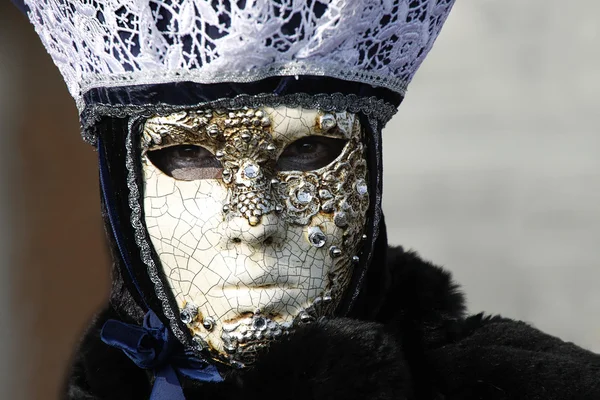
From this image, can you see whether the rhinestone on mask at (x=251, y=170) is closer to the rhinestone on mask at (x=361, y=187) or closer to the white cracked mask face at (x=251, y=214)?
the white cracked mask face at (x=251, y=214)

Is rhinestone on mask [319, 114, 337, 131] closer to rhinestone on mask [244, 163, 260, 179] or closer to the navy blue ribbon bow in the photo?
rhinestone on mask [244, 163, 260, 179]

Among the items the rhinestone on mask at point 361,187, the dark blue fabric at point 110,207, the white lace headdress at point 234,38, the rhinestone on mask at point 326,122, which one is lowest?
the dark blue fabric at point 110,207

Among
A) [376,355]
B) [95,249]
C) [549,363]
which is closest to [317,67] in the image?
[376,355]

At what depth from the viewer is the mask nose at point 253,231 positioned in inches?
82.7

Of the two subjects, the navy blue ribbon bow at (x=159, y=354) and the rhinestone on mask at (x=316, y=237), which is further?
the navy blue ribbon bow at (x=159, y=354)

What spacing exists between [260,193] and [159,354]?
1.28ft

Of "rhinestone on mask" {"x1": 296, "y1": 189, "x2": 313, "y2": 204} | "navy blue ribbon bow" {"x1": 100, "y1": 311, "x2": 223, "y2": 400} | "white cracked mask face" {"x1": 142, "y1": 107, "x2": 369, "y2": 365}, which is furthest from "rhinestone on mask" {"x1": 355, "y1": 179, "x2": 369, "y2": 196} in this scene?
"navy blue ribbon bow" {"x1": 100, "y1": 311, "x2": 223, "y2": 400}

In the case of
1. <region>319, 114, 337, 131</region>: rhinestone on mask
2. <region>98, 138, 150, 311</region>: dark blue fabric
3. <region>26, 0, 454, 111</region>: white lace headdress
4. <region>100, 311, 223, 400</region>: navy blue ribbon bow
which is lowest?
<region>100, 311, 223, 400</region>: navy blue ribbon bow

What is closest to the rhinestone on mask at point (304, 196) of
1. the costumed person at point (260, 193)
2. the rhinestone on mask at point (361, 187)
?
the costumed person at point (260, 193)

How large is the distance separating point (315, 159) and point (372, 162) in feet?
0.41

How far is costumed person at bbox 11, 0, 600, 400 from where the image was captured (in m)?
2.08

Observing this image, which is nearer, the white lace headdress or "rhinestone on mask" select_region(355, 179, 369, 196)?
the white lace headdress

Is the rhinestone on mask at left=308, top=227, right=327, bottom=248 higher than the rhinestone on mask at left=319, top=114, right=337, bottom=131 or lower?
lower

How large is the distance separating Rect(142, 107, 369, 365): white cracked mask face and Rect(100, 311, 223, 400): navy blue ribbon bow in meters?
0.09
